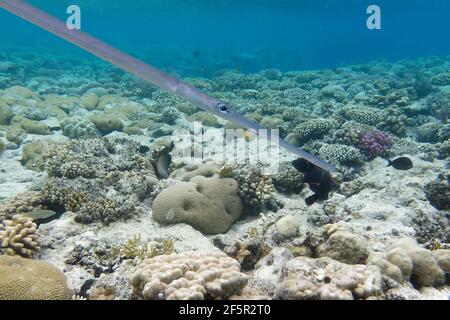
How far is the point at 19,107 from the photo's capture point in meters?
15.0

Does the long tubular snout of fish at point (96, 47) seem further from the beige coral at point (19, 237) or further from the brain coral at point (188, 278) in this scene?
the beige coral at point (19, 237)

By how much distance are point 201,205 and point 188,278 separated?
3.24 meters

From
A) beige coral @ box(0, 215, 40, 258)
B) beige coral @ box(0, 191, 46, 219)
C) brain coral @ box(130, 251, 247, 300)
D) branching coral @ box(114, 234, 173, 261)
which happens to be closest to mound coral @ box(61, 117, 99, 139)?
beige coral @ box(0, 191, 46, 219)

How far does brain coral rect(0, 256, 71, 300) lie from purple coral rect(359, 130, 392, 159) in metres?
8.92

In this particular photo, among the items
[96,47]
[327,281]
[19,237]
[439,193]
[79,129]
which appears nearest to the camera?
[96,47]

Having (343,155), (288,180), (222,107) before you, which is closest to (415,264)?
(222,107)

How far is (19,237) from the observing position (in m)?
Result: 5.08

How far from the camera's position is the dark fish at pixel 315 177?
644 centimetres

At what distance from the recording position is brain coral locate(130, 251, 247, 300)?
3.12m

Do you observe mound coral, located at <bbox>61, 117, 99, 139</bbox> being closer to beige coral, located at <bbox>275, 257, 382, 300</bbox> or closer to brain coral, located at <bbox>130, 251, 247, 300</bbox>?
brain coral, located at <bbox>130, 251, 247, 300</bbox>

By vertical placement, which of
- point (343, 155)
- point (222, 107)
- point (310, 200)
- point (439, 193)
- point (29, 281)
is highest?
point (222, 107)

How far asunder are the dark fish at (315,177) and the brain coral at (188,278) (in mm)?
3264

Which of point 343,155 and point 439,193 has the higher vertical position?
point 343,155

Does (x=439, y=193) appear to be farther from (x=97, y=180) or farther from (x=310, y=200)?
(x=97, y=180)
